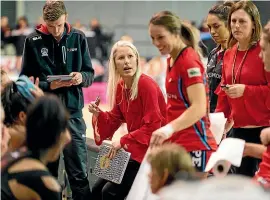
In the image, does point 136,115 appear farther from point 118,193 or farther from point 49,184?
point 49,184

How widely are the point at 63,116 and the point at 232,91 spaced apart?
1.55m

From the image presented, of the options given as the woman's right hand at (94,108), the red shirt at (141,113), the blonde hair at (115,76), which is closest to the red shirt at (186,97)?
the red shirt at (141,113)

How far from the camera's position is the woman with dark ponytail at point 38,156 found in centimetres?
308

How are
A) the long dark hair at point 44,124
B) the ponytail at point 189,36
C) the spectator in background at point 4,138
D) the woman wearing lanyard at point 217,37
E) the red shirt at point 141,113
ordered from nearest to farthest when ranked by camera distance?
1. the long dark hair at point 44,124
2. the spectator in background at point 4,138
3. the ponytail at point 189,36
4. the red shirt at point 141,113
5. the woman wearing lanyard at point 217,37

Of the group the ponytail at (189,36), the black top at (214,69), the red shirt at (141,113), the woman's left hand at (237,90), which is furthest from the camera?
the black top at (214,69)

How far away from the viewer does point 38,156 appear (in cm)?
316

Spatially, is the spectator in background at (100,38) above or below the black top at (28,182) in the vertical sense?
below

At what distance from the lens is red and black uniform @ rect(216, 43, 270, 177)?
442 centimetres

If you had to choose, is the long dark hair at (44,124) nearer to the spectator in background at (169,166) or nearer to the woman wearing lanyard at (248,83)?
the spectator in background at (169,166)

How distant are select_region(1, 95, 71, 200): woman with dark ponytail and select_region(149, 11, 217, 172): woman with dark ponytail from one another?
0.77m

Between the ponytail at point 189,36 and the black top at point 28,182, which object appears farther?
the ponytail at point 189,36

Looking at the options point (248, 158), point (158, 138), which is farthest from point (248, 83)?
point (158, 138)

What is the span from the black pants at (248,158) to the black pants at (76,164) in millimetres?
1299

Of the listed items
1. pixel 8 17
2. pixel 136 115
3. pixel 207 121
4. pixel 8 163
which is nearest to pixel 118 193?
pixel 136 115
